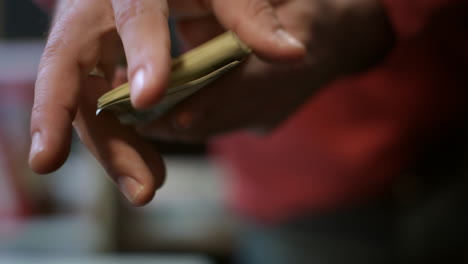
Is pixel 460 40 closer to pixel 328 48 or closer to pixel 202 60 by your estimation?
pixel 328 48

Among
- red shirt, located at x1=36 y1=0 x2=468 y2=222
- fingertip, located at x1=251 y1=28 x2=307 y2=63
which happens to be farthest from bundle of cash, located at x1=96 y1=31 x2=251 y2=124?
red shirt, located at x1=36 y1=0 x2=468 y2=222

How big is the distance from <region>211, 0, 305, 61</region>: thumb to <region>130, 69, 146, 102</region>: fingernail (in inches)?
3.1

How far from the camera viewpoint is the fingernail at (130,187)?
0.97 feet

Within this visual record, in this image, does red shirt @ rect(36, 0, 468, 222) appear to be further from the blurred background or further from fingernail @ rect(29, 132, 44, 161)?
the blurred background

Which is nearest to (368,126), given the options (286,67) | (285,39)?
(286,67)

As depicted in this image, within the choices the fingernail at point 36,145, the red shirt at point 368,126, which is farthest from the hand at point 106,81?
the red shirt at point 368,126

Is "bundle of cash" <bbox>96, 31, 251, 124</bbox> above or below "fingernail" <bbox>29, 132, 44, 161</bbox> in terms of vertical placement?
above

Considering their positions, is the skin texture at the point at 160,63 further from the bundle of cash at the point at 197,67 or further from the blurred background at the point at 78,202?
the blurred background at the point at 78,202

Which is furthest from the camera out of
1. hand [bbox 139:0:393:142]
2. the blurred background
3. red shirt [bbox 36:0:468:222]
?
the blurred background

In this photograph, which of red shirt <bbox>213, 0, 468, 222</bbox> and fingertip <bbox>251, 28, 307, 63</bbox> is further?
red shirt <bbox>213, 0, 468, 222</bbox>

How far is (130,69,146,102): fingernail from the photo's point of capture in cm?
24

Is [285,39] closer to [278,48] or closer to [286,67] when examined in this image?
[278,48]

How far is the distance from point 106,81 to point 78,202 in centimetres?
107

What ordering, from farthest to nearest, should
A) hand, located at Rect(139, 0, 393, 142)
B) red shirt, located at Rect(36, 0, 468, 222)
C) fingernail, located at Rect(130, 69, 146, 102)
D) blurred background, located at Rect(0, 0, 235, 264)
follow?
blurred background, located at Rect(0, 0, 235, 264) → red shirt, located at Rect(36, 0, 468, 222) → hand, located at Rect(139, 0, 393, 142) → fingernail, located at Rect(130, 69, 146, 102)
